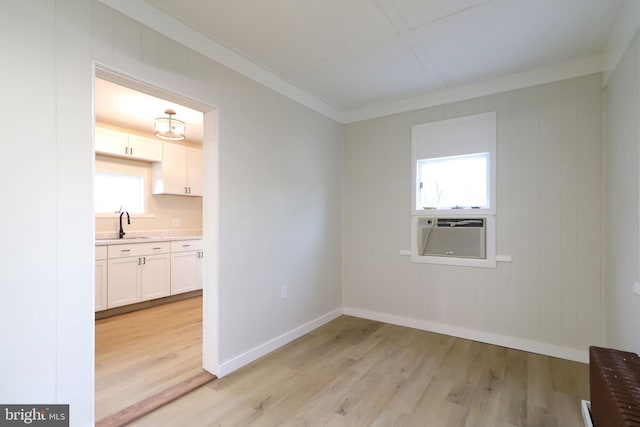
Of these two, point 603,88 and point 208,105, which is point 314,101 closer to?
point 208,105

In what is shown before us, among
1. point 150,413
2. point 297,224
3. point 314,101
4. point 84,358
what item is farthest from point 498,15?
point 150,413

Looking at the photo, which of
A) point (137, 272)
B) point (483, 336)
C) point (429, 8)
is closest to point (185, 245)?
point (137, 272)

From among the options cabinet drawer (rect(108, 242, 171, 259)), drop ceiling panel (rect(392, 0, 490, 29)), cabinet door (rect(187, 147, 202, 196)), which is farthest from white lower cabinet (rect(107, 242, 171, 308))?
drop ceiling panel (rect(392, 0, 490, 29))

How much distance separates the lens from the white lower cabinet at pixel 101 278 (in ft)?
11.5

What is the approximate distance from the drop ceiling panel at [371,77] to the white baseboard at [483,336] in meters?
2.51

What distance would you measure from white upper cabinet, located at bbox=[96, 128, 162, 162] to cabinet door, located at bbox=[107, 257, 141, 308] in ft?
4.72

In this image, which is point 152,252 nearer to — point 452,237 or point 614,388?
point 452,237

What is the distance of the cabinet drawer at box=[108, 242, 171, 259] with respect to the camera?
3.68 meters

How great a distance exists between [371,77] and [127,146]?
3385 millimetres

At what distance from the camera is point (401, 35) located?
87.6 inches

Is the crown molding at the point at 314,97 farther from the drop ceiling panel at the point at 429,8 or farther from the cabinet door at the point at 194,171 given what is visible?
the cabinet door at the point at 194,171

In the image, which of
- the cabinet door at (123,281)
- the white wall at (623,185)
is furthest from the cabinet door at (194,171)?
the white wall at (623,185)

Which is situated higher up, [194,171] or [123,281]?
[194,171]

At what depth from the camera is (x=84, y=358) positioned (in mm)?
1614
